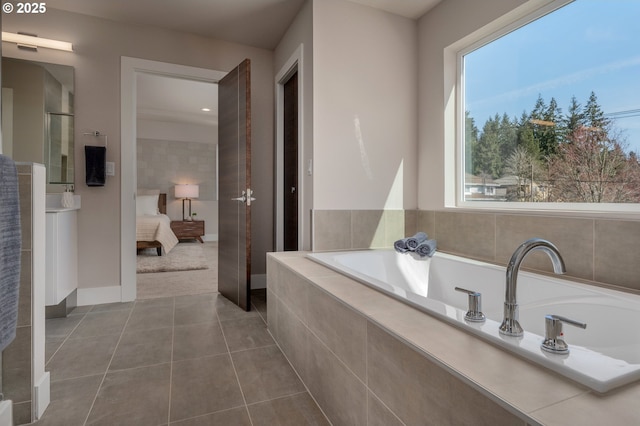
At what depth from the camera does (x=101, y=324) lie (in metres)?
2.43

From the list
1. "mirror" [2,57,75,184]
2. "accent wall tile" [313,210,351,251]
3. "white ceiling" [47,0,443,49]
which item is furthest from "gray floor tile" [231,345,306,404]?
"white ceiling" [47,0,443,49]

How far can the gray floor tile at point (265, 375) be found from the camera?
61.9 inches

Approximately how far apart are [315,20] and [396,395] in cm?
248

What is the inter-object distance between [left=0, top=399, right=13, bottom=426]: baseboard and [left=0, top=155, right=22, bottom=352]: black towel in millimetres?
389

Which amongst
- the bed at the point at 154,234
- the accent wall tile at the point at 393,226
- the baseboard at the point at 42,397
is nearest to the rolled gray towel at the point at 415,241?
the accent wall tile at the point at 393,226

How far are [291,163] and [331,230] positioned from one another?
100 centimetres

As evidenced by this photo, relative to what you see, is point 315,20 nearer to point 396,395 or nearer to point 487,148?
point 487,148

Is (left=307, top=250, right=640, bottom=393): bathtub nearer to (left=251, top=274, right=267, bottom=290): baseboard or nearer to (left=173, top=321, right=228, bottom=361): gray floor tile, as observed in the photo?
(left=173, top=321, right=228, bottom=361): gray floor tile

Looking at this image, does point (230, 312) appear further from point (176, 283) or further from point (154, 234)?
point (154, 234)

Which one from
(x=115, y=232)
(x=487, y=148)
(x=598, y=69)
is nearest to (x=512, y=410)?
(x=598, y=69)

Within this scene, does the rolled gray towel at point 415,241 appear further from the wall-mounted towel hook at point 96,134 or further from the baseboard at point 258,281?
the wall-mounted towel hook at point 96,134

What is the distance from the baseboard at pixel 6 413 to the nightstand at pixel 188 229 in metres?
5.58

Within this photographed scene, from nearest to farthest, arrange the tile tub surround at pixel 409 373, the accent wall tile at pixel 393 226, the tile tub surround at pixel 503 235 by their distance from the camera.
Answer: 1. the tile tub surround at pixel 409 373
2. the tile tub surround at pixel 503 235
3. the accent wall tile at pixel 393 226

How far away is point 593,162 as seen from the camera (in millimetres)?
1736
